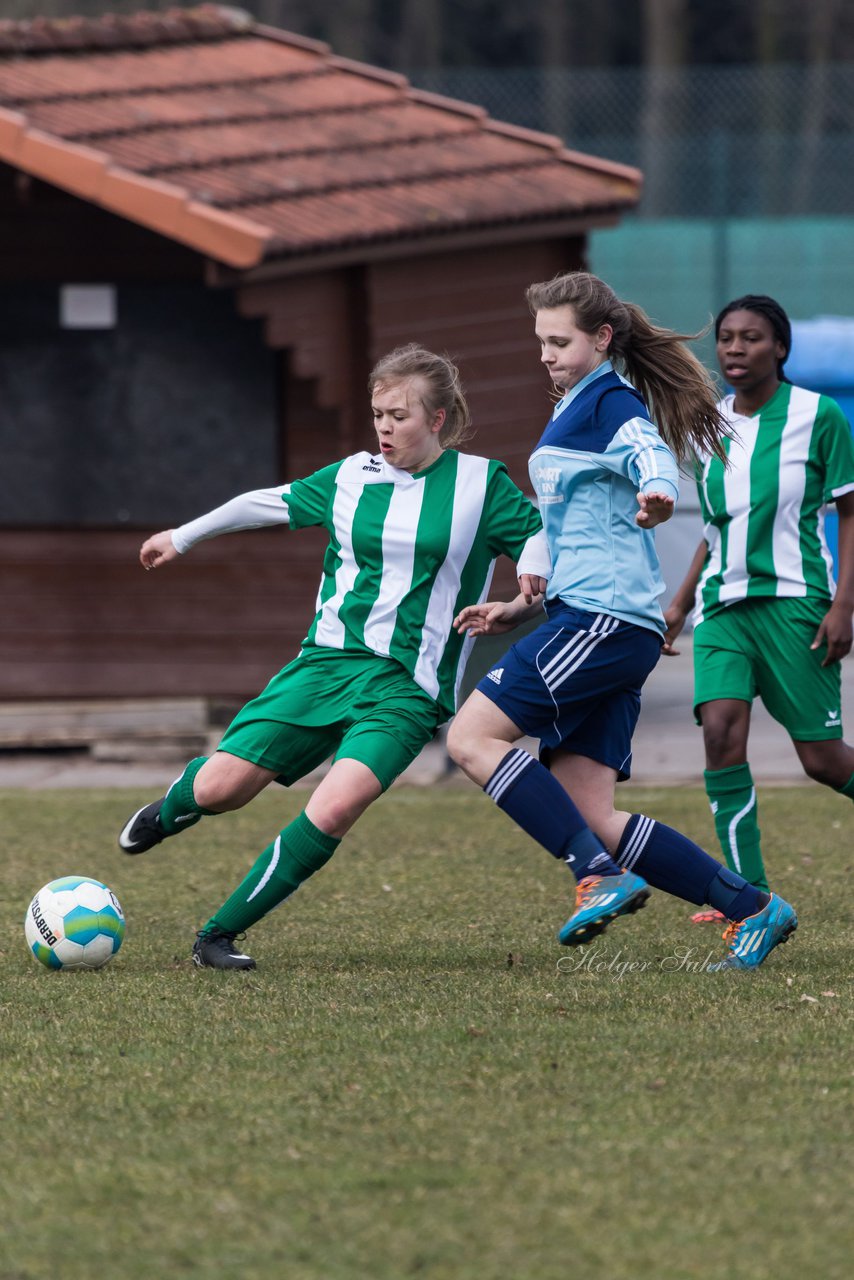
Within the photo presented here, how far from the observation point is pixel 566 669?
5.04 meters

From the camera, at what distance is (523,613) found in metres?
5.11

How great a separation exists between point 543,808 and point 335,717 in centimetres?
64

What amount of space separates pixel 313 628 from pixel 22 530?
6.23 meters

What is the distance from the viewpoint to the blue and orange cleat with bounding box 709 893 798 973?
17.3 ft

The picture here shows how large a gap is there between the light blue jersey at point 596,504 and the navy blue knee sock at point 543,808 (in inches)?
17.3

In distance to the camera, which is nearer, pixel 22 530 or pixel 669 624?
pixel 669 624

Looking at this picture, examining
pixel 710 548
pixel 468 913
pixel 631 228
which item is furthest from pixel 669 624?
pixel 631 228

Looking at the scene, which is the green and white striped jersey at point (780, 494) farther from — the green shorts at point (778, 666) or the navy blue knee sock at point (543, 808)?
the navy blue knee sock at point (543, 808)

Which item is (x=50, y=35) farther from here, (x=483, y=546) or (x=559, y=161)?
(x=483, y=546)

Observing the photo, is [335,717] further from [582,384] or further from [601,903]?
[582,384]

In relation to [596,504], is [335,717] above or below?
below

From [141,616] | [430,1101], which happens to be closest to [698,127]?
[141,616]

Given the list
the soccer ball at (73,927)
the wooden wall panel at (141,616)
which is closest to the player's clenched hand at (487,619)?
the soccer ball at (73,927)

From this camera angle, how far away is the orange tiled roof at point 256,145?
1003 centimetres
